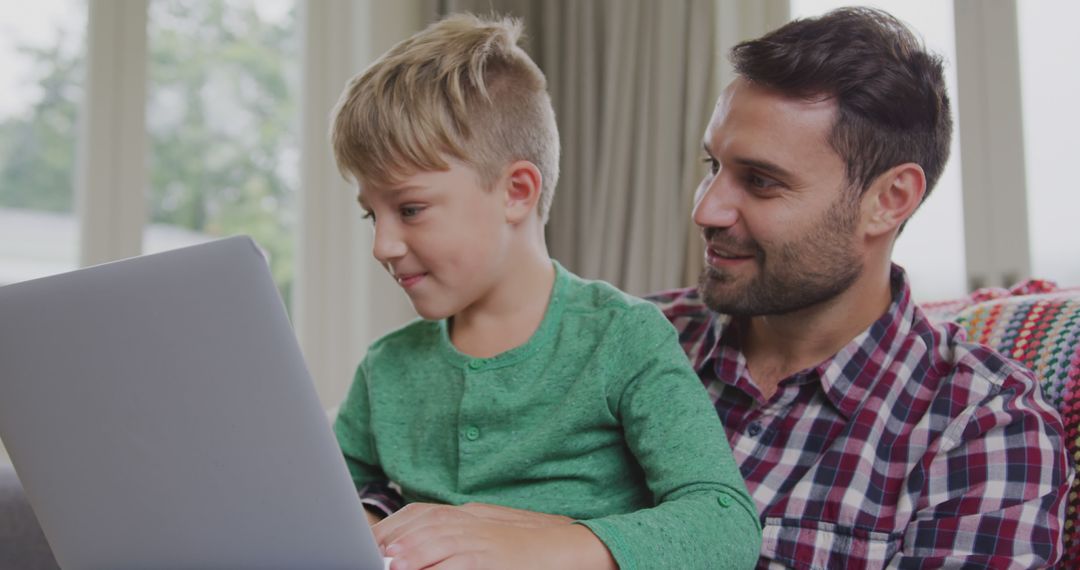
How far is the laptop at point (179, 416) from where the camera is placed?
69 centimetres

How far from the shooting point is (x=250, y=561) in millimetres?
793

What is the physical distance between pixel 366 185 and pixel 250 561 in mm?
462

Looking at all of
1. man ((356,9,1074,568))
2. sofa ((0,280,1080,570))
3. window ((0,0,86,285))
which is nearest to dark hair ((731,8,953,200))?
man ((356,9,1074,568))

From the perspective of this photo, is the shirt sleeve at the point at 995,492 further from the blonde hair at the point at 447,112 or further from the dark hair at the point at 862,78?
the blonde hair at the point at 447,112

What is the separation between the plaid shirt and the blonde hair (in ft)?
1.29

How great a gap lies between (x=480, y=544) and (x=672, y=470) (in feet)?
0.72

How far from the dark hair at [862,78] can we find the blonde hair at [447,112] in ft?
1.00

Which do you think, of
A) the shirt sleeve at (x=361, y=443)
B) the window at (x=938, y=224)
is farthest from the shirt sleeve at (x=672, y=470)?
the window at (x=938, y=224)

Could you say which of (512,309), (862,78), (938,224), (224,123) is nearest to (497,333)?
(512,309)

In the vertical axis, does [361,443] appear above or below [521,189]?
below

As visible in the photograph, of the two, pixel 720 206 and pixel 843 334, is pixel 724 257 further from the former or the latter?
pixel 843 334

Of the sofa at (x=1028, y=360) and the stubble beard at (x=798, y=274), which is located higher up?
the stubble beard at (x=798, y=274)

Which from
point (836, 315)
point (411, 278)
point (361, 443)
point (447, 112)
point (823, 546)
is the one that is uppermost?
point (447, 112)

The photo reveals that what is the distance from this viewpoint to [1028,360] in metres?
1.22
